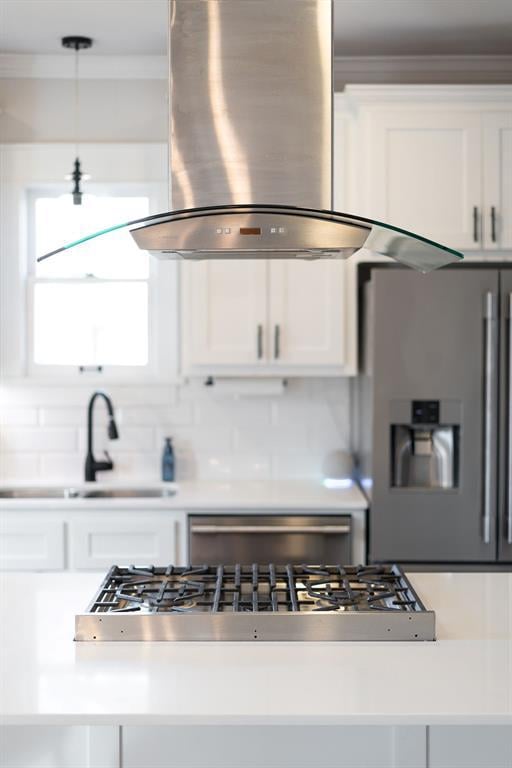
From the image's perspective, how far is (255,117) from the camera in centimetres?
210

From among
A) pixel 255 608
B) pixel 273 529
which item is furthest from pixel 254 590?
pixel 273 529

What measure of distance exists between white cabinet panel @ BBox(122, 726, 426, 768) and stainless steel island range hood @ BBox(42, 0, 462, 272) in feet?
3.56

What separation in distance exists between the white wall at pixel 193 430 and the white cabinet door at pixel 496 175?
98cm

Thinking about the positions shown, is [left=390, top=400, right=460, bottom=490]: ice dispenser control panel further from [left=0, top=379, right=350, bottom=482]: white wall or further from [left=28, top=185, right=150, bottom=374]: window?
[left=28, top=185, right=150, bottom=374]: window

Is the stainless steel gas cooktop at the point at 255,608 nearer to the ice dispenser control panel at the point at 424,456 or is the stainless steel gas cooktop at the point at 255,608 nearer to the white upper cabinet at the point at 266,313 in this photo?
the ice dispenser control panel at the point at 424,456

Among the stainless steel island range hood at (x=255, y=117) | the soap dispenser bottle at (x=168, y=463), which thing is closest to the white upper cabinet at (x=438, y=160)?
the soap dispenser bottle at (x=168, y=463)

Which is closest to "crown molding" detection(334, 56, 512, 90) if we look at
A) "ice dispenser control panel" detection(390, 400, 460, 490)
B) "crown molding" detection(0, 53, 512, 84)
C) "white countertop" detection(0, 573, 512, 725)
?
"crown molding" detection(0, 53, 512, 84)

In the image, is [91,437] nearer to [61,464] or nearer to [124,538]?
[61,464]

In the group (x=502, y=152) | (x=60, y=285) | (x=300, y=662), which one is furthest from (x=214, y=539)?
(x=502, y=152)

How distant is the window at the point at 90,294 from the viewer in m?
4.21

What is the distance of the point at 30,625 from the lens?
2.19 metres

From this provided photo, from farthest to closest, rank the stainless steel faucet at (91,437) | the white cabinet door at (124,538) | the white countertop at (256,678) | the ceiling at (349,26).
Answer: the stainless steel faucet at (91,437) < the white cabinet door at (124,538) < the ceiling at (349,26) < the white countertop at (256,678)

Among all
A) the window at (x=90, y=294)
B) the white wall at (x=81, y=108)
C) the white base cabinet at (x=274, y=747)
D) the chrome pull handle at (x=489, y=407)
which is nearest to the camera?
the white base cabinet at (x=274, y=747)

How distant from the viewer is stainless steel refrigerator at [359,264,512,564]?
3537mm
